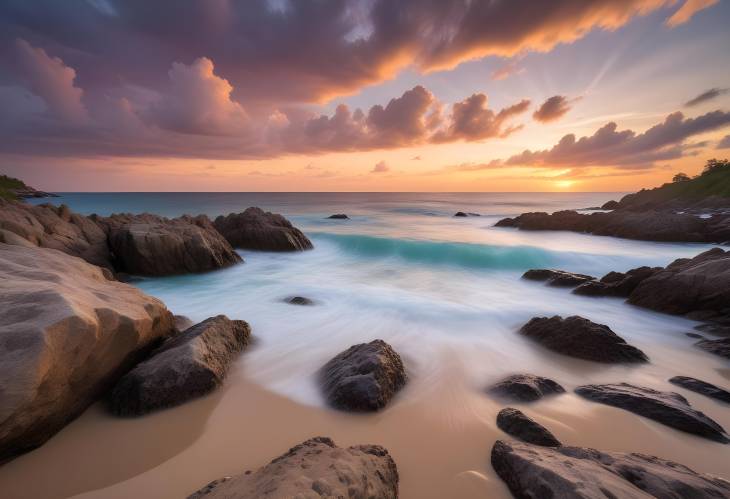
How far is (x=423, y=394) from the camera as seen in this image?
170 inches

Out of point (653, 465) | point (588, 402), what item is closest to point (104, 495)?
point (653, 465)

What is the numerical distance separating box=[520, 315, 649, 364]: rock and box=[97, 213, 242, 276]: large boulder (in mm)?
11213

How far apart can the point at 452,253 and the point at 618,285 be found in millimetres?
8370

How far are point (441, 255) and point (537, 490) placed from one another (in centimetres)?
1484

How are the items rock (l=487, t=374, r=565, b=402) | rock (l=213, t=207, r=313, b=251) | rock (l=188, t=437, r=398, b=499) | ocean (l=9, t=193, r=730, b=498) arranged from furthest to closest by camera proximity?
rock (l=213, t=207, r=313, b=251) < rock (l=487, t=374, r=565, b=402) < ocean (l=9, t=193, r=730, b=498) < rock (l=188, t=437, r=398, b=499)

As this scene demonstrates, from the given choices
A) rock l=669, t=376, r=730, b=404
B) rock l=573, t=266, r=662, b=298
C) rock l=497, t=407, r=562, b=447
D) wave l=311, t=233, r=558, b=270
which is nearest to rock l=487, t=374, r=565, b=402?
rock l=497, t=407, r=562, b=447

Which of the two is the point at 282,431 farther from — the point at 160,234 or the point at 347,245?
the point at 347,245

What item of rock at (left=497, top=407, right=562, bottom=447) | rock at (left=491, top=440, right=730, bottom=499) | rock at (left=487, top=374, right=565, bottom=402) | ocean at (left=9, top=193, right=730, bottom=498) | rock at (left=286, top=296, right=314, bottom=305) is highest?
rock at (left=491, top=440, right=730, bottom=499)

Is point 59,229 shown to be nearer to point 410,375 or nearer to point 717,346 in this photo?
point 410,375

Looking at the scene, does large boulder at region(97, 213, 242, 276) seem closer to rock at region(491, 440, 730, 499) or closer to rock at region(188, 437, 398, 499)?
rock at region(188, 437, 398, 499)

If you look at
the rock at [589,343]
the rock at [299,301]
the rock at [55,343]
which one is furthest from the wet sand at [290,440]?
the rock at [299,301]

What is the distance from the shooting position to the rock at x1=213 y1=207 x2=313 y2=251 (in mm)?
→ 16578

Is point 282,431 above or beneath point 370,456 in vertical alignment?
beneath

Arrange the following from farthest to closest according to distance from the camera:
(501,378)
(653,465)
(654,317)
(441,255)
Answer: (441,255)
(654,317)
(501,378)
(653,465)
